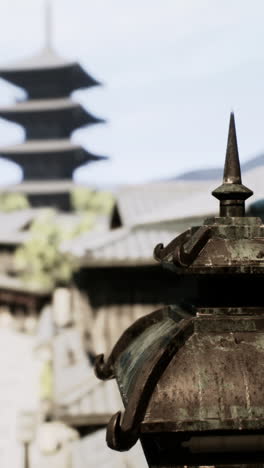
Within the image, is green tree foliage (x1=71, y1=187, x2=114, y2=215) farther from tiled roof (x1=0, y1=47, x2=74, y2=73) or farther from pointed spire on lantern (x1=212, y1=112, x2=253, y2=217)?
pointed spire on lantern (x1=212, y1=112, x2=253, y2=217)

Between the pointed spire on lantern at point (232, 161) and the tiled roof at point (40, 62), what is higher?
the tiled roof at point (40, 62)

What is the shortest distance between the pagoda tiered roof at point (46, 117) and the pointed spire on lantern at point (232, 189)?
42066 millimetres

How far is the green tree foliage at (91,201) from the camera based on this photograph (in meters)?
43.0

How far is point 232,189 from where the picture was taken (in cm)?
185

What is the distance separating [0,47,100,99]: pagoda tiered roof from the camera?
43906 millimetres

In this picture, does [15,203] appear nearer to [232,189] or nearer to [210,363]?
[232,189]

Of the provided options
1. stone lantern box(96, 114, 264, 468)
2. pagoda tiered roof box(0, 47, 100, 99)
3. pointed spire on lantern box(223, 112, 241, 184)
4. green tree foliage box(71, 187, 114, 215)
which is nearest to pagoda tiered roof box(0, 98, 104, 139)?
pagoda tiered roof box(0, 47, 100, 99)

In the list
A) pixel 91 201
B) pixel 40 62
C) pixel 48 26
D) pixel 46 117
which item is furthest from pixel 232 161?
pixel 48 26

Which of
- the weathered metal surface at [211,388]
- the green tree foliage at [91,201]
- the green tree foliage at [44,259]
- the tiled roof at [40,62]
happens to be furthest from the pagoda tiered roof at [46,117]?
the weathered metal surface at [211,388]

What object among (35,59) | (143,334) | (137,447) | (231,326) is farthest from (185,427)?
(35,59)

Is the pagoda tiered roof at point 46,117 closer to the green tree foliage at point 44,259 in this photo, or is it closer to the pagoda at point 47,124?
the pagoda at point 47,124

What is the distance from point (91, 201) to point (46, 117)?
6721 mm

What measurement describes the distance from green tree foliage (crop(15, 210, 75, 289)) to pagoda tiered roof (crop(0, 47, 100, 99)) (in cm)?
1504

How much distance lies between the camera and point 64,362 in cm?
1411
